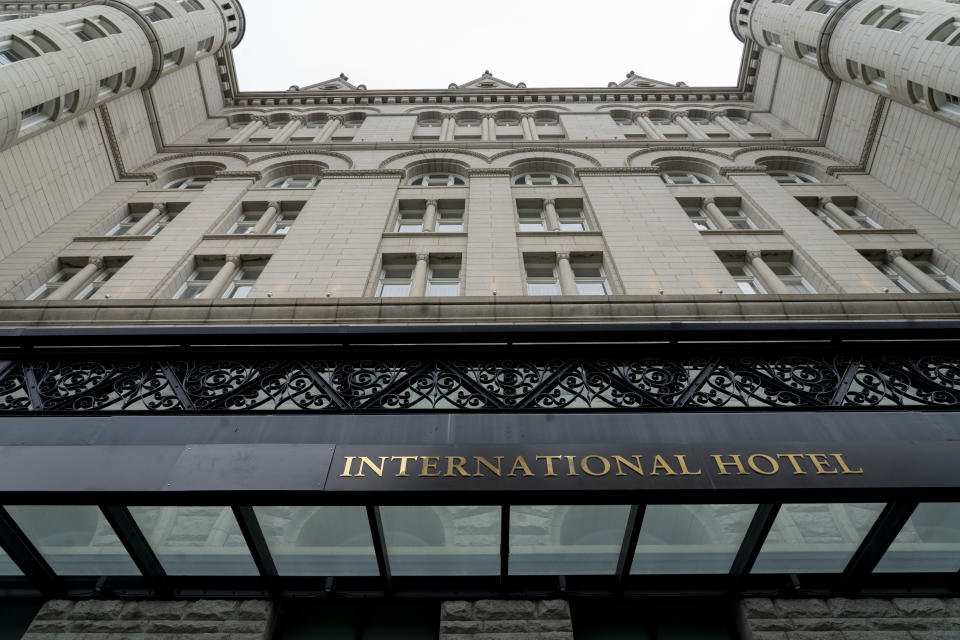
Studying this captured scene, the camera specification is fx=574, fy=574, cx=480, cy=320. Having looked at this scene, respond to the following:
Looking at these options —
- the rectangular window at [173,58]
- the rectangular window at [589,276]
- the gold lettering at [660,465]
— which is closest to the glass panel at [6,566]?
the gold lettering at [660,465]

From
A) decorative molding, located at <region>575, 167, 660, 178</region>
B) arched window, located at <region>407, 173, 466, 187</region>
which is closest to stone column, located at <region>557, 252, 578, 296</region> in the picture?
decorative molding, located at <region>575, 167, 660, 178</region>

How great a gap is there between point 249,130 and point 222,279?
17993 mm

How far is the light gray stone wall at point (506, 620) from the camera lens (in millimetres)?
7207

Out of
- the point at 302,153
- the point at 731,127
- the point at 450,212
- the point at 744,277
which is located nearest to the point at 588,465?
the point at 744,277

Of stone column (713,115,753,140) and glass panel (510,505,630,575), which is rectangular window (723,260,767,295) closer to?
glass panel (510,505,630,575)

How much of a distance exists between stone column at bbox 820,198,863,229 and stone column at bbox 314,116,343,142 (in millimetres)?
22651

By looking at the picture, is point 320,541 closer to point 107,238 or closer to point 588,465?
point 588,465

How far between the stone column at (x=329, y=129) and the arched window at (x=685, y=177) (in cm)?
1670

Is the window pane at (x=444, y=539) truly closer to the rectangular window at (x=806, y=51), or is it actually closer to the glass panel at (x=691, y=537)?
the glass panel at (x=691, y=537)

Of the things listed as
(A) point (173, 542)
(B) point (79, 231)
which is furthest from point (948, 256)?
(B) point (79, 231)

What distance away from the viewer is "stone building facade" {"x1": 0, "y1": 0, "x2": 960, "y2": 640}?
7484mm

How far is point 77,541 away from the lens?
A: 303 inches

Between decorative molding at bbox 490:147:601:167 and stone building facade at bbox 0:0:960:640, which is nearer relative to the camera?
stone building facade at bbox 0:0:960:640

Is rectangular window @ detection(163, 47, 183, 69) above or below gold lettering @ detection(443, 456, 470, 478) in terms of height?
above
